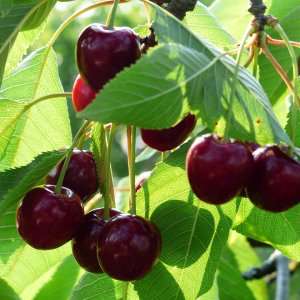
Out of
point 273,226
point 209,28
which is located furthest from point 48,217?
point 209,28

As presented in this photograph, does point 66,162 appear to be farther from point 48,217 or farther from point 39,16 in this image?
point 39,16

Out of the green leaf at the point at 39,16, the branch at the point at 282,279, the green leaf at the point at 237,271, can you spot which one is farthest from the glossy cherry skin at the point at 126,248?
the branch at the point at 282,279

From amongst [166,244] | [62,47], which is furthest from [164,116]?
[62,47]

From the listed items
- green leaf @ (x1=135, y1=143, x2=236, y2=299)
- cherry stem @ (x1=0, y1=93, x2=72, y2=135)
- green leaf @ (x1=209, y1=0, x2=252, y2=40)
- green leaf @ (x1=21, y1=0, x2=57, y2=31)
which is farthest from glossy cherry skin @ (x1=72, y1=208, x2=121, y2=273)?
green leaf @ (x1=209, y1=0, x2=252, y2=40)

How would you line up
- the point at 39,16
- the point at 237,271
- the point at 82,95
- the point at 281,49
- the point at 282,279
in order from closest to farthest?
the point at 82,95
the point at 39,16
the point at 281,49
the point at 237,271
the point at 282,279

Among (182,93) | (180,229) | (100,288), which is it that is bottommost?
(100,288)
